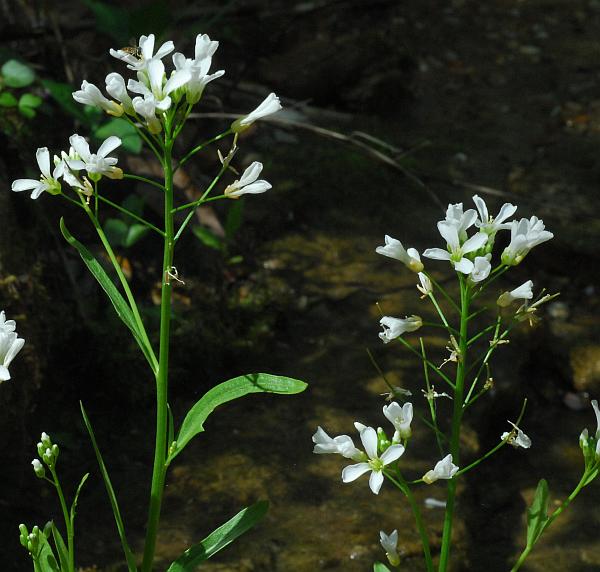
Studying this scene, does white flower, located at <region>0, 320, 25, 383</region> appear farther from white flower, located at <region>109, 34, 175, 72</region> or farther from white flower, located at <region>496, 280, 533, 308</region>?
white flower, located at <region>496, 280, 533, 308</region>

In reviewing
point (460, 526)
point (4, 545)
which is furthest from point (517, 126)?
point (4, 545)

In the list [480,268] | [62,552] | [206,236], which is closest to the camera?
[480,268]

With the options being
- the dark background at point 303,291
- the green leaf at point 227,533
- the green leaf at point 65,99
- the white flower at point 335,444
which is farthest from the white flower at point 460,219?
the green leaf at point 65,99

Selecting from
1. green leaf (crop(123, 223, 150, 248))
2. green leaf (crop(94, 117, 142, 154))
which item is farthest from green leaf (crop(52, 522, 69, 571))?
green leaf (crop(94, 117, 142, 154))

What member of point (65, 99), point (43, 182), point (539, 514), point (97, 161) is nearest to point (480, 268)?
point (539, 514)

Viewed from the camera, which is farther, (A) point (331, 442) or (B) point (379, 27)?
(B) point (379, 27)

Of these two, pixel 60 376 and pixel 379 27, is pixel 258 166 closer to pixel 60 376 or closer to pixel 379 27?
pixel 60 376

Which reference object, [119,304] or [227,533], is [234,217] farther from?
[227,533]

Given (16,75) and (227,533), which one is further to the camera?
(16,75)
